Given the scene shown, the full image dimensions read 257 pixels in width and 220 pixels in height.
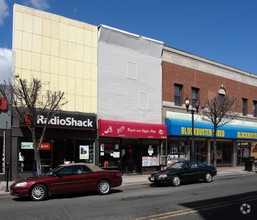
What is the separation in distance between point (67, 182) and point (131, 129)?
8622 millimetres

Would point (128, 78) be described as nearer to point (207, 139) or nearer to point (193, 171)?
point (193, 171)

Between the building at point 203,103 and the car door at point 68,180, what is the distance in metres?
11.0

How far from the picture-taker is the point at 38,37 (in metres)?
17.4

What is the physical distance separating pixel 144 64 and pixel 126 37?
8.01ft

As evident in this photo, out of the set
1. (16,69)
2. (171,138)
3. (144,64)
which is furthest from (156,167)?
(16,69)

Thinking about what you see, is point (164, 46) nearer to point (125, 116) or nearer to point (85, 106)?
point (125, 116)

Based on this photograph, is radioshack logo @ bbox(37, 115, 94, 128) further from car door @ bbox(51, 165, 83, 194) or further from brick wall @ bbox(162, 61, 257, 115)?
brick wall @ bbox(162, 61, 257, 115)

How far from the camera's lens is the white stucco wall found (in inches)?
768

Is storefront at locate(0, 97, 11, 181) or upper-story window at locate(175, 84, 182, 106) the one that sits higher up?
upper-story window at locate(175, 84, 182, 106)

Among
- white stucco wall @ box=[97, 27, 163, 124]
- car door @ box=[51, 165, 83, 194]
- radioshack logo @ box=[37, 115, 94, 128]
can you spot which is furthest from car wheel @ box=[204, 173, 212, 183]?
car door @ box=[51, 165, 83, 194]

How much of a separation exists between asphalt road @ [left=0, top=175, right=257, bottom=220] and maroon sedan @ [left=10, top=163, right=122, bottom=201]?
35 cm

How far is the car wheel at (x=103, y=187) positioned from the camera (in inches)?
479

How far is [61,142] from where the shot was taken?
17.4m

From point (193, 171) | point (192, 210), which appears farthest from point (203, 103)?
point (192, 210)
